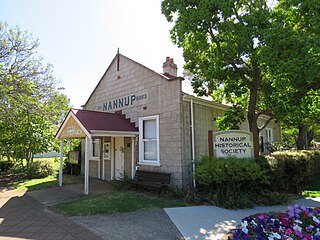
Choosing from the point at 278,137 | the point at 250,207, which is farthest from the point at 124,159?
the point at 278,137

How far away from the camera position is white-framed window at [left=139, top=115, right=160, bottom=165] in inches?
409

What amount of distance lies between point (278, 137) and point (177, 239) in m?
18.7

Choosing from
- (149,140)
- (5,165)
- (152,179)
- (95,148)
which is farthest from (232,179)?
(5,165)

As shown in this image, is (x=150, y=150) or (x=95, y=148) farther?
(x=95, y=148)

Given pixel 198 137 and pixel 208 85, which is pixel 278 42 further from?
pixel 198 137

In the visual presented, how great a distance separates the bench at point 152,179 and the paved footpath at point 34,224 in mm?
3570

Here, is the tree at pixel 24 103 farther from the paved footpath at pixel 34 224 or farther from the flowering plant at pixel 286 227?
the flowering plant at pixel 286 227

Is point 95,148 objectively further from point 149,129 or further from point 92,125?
point 149,129

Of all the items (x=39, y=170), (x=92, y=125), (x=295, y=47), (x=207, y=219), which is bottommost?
(x=207, y=219)

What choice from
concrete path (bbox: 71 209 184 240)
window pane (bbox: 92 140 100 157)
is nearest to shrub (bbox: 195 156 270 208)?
concrete path (bbox: 71 209 184 240)

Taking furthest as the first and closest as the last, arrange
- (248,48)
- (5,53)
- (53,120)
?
(53,120) → (5,53) → (248,48)

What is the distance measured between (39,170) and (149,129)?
8.20 m

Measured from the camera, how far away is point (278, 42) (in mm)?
7254

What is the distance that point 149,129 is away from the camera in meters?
10.9
